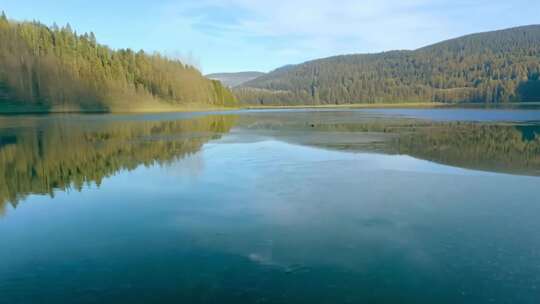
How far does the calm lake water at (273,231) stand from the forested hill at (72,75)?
60.0m

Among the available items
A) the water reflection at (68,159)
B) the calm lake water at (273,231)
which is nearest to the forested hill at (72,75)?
the water reflection at (68,159)

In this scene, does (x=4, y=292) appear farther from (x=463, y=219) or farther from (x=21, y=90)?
(x=21, y=90)

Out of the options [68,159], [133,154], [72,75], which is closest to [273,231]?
[133,154]

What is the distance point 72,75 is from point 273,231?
75277 millimetres

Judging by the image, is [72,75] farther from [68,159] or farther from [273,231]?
[273,231]

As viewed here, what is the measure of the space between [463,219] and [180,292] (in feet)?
18.5

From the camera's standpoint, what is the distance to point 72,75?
7038 centimetres

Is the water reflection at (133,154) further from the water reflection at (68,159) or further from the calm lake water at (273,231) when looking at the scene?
the calm lake water at (273,231)

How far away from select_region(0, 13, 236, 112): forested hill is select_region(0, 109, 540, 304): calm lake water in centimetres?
5999

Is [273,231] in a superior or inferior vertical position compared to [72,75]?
inferior

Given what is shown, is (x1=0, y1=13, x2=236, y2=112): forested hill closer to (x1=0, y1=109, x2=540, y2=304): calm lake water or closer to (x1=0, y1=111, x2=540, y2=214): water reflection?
(x1=0, y1=111, x2=540, y2=214): water reflection

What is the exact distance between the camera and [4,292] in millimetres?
4766

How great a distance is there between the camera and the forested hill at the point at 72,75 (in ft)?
212

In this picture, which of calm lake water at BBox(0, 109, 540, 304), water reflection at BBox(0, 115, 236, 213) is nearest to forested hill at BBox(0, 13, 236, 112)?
water reflection at BBox(0, 115, 236, 213)
